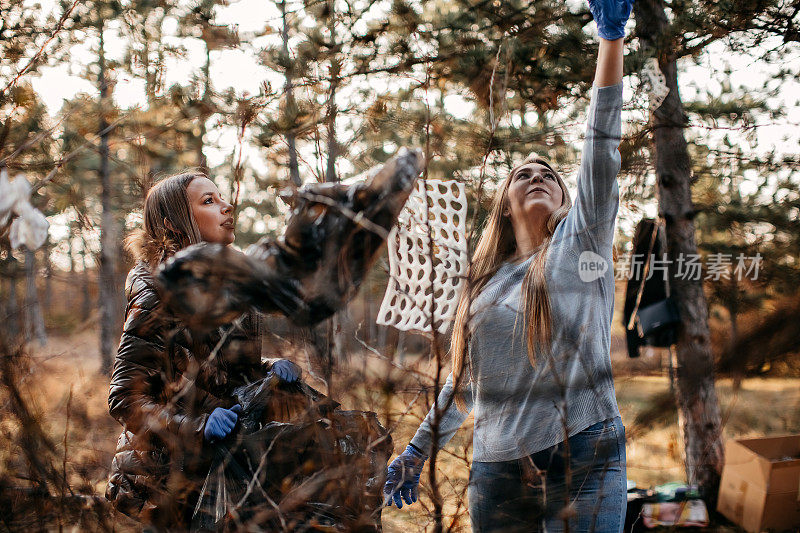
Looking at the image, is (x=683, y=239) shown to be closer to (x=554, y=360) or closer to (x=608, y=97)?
(x=608, y=97)

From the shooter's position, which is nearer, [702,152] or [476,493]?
[476,493]

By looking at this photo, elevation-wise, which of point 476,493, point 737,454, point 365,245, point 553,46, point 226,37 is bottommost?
point 737,454

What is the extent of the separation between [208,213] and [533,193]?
108cm

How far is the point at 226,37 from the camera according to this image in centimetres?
166

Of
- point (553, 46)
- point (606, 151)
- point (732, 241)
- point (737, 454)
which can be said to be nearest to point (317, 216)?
point (606, 151)

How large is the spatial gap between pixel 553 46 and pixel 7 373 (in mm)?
3169

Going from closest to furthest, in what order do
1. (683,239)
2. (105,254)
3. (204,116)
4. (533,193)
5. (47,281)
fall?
(533,193), (204,116), (47,281), (105,254), (683,239)

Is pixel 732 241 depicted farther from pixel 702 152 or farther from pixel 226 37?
pixel 226 37

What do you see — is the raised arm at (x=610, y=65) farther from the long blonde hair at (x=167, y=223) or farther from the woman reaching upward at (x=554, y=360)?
the long blonde hair at (x=167, y=223)

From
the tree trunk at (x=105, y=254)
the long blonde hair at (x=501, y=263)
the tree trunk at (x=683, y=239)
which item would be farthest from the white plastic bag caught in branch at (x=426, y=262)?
the tree trunk at (x=683, y=239)

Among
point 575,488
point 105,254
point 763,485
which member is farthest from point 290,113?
point 763,485

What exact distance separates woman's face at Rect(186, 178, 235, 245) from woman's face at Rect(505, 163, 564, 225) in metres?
0.98

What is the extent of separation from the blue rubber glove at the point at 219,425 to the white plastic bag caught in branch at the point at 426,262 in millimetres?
504

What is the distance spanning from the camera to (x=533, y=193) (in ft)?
5.67
